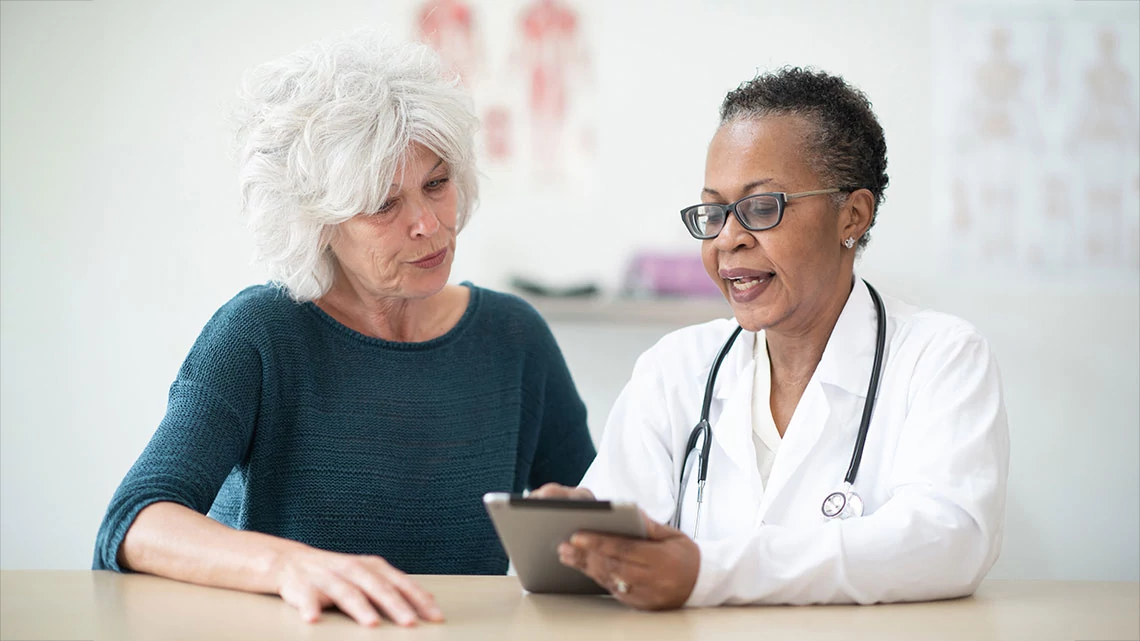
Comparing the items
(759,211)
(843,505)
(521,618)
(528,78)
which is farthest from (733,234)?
(528,78)

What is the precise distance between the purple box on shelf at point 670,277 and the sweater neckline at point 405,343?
0.98 metres

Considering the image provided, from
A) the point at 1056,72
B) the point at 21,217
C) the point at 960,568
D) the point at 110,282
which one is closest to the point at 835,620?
the point at 960,568

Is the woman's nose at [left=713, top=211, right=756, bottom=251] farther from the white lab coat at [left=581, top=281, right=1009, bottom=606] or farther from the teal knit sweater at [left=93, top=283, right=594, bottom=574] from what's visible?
the teal knit sweater at [left=93, top=283, right=594, bottom=574]

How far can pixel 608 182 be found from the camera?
309cm

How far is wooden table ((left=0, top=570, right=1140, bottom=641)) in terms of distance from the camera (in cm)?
112

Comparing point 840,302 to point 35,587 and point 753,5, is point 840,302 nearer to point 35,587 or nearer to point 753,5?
point 35,587

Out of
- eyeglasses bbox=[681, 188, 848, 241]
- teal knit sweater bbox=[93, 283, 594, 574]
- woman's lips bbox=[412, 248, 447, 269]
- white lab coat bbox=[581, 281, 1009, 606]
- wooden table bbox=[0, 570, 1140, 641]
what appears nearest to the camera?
wooden table bbox=[0, 570, 1140, 641]

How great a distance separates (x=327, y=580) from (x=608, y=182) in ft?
6.74

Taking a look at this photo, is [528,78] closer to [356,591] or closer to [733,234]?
[733,234]

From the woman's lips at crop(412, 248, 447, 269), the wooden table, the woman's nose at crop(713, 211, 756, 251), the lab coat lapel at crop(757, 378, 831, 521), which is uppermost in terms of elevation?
the woman's nose at crop(713, 211, 756, 251)

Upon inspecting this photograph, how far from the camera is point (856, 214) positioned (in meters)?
1.66

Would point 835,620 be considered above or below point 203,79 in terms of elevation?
below

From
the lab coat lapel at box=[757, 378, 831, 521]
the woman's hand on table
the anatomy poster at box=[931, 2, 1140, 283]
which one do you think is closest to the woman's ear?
the lab coat lapel at box=[757, 378, 831, 521]

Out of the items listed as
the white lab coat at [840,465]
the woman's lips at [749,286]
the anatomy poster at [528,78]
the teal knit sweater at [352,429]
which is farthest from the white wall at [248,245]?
the woman's lips at [749,286]
